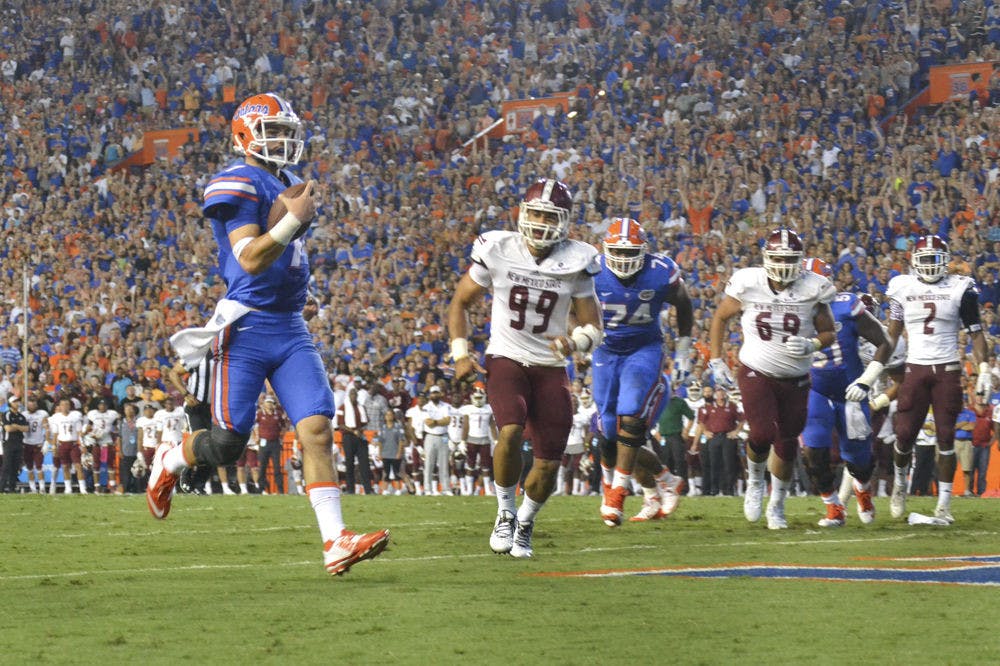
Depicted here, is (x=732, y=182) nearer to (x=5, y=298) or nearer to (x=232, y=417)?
(x=5, y=298)

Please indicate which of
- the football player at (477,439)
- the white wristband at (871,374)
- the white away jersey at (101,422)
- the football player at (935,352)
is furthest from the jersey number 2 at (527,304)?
the white away jersey at (101,422)

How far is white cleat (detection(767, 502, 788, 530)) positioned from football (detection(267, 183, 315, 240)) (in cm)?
490

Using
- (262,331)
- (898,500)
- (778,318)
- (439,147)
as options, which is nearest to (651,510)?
(898,500)

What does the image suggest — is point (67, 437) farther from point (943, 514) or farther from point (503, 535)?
point (503, 535)

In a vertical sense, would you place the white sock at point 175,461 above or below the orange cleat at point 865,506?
above

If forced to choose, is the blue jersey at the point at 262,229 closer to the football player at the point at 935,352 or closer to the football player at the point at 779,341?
the football player at the point at 779,341

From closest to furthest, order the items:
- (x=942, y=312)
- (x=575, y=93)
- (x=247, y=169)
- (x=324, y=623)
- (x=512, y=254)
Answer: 1. (x=324, y=623)
2. (x=247, y=169)
3. (x=512, y=254)
4. (x=942, y=312)
5. (x=575, y=93)

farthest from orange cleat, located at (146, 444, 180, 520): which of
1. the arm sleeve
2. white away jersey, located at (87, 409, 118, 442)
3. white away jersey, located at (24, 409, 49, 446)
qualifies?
white away jersey, located at (24, 409, 49, 446)

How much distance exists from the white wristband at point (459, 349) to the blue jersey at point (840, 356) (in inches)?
140

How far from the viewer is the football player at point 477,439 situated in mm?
20141

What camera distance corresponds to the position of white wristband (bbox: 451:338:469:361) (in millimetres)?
8141

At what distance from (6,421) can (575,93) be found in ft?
40.3

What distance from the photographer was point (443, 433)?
2027 centimetres

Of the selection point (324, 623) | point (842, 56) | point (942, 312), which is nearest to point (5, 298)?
point (842, 56)
